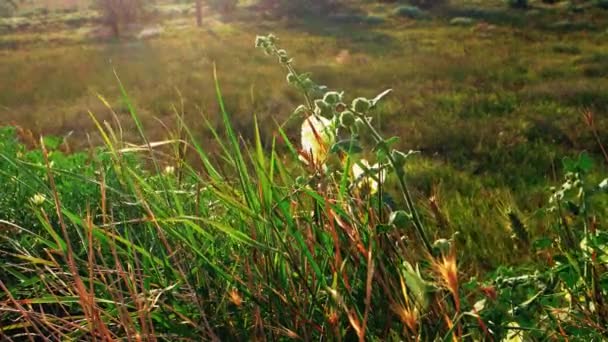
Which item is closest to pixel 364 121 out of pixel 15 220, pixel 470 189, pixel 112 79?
pixel 15 220

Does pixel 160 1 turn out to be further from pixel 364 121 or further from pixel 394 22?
pixel 364 121

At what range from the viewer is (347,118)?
4.14ft

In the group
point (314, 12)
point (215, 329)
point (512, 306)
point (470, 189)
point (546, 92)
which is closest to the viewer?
point (512, 306)

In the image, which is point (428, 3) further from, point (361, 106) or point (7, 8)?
point (7, 8)

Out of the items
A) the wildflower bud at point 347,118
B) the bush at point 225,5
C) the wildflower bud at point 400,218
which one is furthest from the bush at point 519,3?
the wildflower bud at point 400,218

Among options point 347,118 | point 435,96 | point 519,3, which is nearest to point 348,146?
point 347,118

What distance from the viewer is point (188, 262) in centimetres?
149

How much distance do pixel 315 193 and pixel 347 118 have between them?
19cm

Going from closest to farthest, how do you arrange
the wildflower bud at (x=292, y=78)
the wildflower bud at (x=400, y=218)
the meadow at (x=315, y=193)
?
the wildflower bud at (x=400, y=218) → the meadow at (x=315, y=193) → the wildflower bud at (x=292, y=78)

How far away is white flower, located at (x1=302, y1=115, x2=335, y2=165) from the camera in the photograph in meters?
1.49

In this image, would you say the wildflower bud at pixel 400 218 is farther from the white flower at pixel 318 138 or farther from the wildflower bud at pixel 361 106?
the white flower at pixel 318 138

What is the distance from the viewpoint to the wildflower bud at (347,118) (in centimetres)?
125

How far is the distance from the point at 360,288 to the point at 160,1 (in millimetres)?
66879

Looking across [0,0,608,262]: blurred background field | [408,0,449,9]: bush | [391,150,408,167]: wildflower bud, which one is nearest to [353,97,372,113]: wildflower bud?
[391,150,408,167]: wildflower bud
